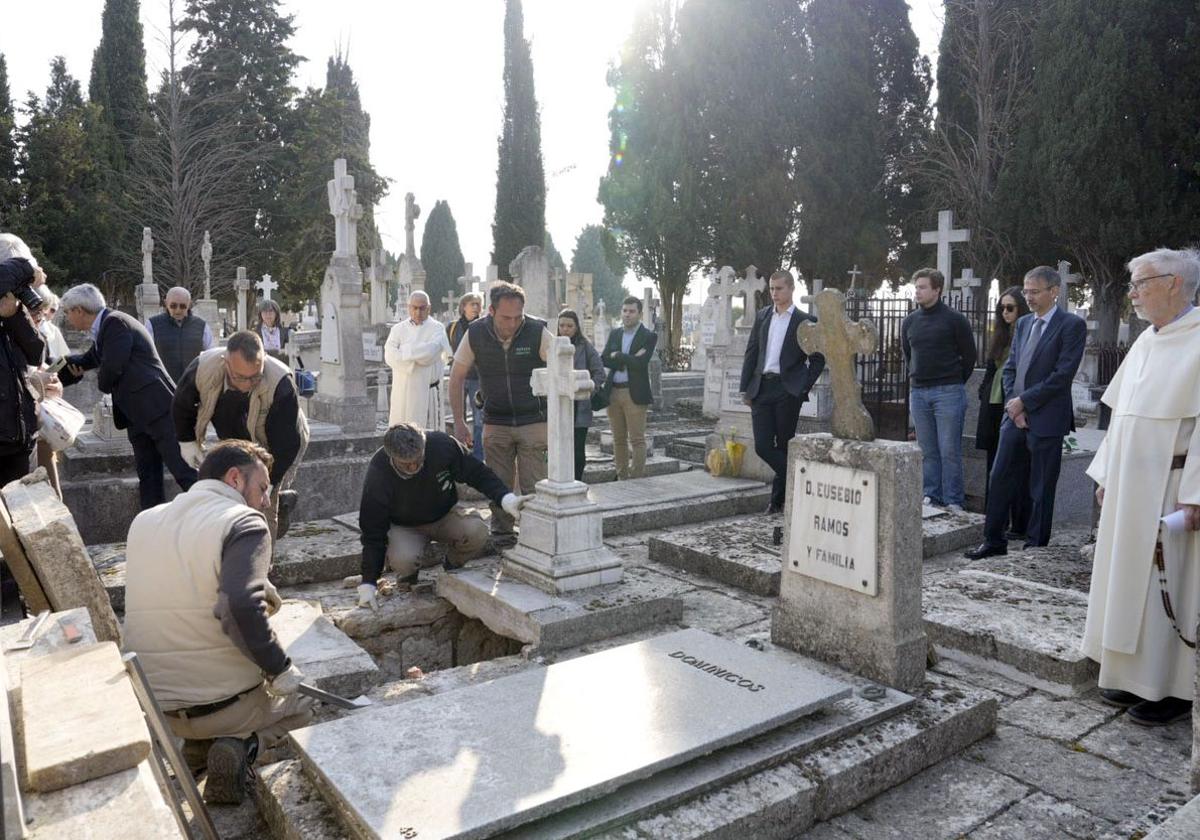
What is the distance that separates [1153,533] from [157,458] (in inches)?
222

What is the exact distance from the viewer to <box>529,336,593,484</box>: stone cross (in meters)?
4.93

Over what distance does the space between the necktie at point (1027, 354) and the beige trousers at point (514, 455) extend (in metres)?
3.21

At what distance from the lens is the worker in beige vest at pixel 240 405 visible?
471cm

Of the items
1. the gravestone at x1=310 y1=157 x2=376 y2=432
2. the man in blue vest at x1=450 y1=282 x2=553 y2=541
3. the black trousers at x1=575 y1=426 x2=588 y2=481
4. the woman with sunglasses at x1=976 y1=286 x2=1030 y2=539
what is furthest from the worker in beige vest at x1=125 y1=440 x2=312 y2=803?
the gravestone at x1=310 y1=157 x2=376 y2=432

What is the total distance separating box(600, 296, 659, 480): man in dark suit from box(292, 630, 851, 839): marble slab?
5.05 meters

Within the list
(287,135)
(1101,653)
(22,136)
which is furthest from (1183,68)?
(22,136)

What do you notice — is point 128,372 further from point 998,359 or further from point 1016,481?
point 998,359

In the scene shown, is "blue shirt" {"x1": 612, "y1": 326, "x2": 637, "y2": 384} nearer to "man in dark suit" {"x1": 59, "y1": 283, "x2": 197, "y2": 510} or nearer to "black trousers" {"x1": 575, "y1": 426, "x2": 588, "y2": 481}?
"black trousers" {"x1": 575, "y1": 426, "x2": 588, "y2": 481}

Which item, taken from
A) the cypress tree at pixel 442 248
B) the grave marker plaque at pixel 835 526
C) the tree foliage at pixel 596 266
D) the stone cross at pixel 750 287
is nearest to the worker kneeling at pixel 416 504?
the grave marker plaque at pixel 835 526

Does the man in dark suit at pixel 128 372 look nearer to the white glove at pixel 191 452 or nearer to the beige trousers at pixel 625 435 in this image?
the white glove at pixel 191 452

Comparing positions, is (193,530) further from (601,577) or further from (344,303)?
(344,303)

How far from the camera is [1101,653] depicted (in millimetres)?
3539

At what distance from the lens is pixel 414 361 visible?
7.64 meters

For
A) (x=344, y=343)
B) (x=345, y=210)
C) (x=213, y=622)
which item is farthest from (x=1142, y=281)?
(x=345, y=210)
